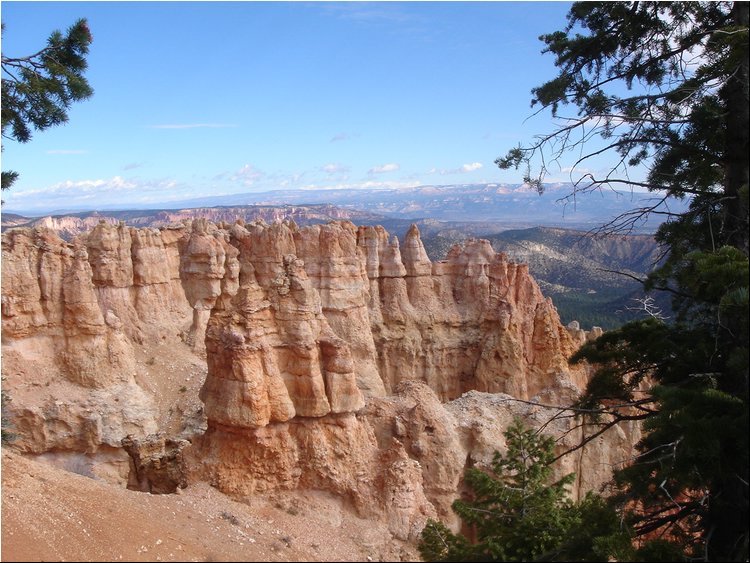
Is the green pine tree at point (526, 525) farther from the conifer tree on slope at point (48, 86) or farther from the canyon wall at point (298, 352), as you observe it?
the conifer tree on slope at point (48, 86)

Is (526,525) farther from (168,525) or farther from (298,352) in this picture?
(298,352)

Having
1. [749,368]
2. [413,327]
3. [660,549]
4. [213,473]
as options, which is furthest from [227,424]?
[413,327]

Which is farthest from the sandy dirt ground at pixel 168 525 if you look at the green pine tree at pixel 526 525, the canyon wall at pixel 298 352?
the green pine tree at pixel 526 525

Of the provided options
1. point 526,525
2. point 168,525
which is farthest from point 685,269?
point 168,525

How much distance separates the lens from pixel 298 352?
15930 mm

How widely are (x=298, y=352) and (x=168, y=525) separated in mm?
6367

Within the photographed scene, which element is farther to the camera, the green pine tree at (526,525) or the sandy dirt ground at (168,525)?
the sandy dirt ground at (168,525)

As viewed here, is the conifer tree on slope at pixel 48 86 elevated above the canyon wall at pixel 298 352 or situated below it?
above

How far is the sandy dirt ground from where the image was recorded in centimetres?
845

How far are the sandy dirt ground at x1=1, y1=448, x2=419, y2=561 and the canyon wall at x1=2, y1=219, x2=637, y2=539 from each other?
29.9 inches

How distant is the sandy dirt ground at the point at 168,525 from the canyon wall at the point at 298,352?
76cm

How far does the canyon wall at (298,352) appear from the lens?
49.9 feet

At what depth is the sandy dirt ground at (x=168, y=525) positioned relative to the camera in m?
8.45

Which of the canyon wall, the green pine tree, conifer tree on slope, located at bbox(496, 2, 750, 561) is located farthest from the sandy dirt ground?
conifer tree on slope, located at bbox(496, 2, 750, 561)
